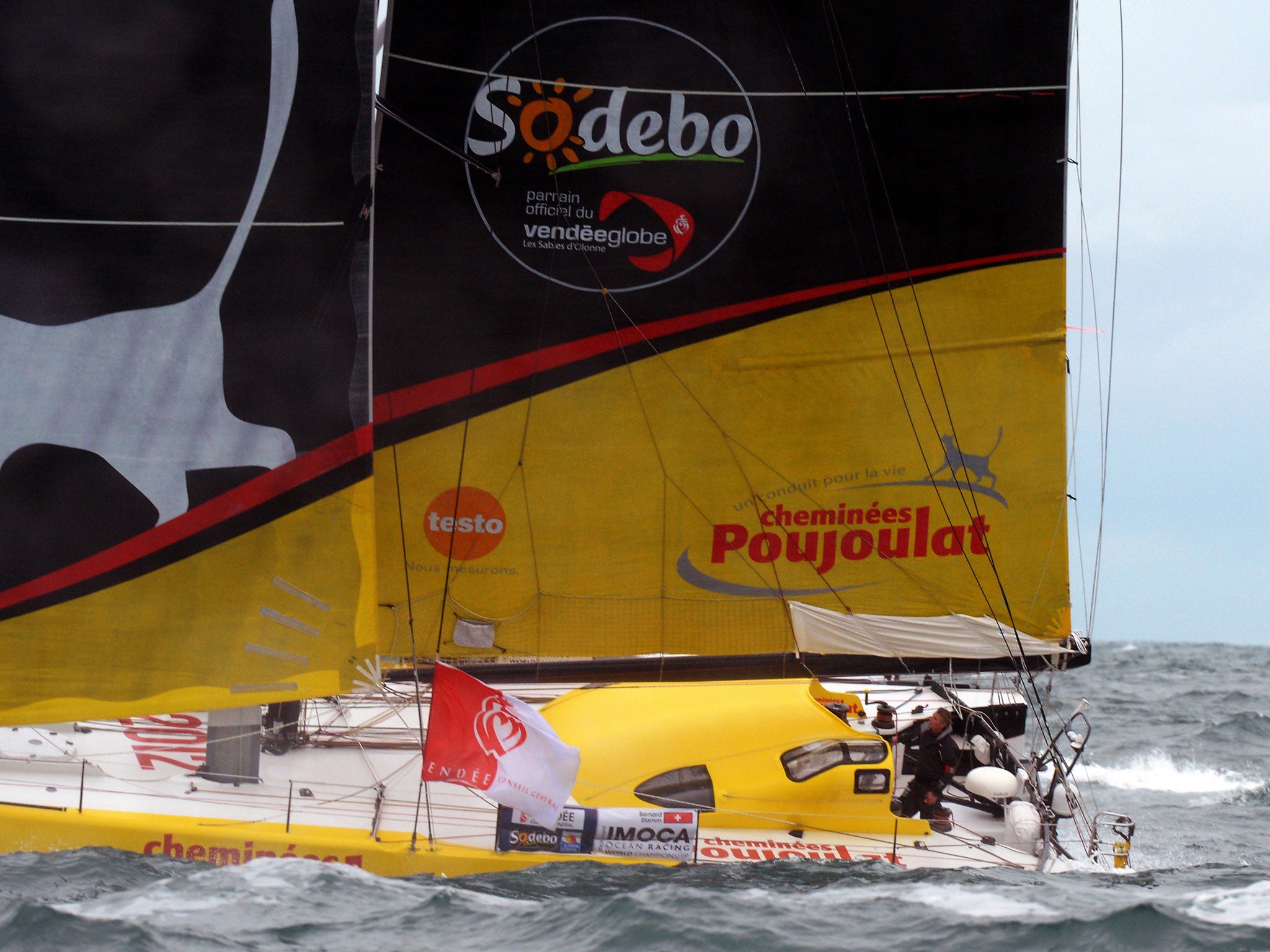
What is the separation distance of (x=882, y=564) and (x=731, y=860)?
9.47ft

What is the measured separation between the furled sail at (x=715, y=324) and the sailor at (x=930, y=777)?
3.58ft

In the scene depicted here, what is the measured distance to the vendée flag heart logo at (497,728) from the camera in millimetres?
7102

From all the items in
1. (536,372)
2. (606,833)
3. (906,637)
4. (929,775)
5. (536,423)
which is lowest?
(606,833)

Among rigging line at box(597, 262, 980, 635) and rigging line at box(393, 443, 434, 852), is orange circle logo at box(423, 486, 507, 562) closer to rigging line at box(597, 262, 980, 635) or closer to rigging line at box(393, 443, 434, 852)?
rigging line at box(393, 443, 434, 852)

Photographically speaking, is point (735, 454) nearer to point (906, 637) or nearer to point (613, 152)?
point (906, 637)

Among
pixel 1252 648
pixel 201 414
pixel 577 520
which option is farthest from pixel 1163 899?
pixel 1252 648

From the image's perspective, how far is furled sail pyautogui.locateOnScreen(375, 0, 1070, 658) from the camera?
9.16 m

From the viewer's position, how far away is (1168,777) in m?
15.0

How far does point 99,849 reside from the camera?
7.40 meters

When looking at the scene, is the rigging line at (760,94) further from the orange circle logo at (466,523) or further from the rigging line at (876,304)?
the orange circle logo at (466,523)

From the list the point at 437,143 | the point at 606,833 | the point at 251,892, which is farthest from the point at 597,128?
the point at 251,892

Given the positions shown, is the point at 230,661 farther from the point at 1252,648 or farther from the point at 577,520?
the point at 1252,648

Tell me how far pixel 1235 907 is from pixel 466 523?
539cm

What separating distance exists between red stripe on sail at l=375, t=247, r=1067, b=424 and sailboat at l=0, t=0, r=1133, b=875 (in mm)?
26
